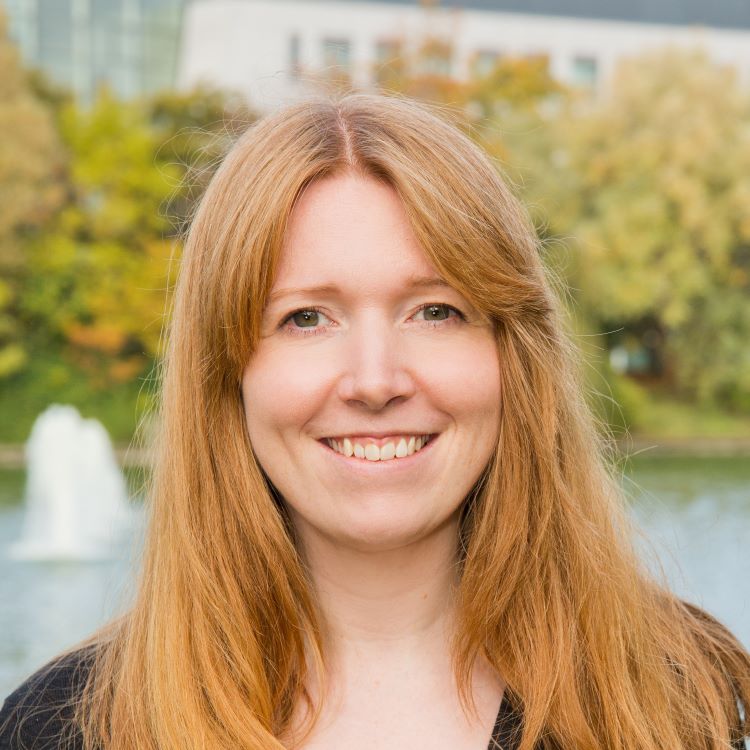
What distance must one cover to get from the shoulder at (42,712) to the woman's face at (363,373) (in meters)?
0.53

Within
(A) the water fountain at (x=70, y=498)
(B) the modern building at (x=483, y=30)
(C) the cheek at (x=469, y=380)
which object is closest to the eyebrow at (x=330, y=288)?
(C) the cheek at (x=469, y=380)

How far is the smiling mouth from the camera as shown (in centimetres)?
212

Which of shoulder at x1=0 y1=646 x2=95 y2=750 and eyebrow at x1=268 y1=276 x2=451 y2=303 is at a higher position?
eyebrow at x1=268 y1=276 x2=451 y2=303

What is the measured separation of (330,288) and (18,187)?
85.0 feet

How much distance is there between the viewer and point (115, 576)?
6160 millimetres

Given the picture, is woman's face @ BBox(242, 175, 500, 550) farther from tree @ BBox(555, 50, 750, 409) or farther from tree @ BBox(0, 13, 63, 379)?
tree @ BBox(555, 50, 750, 409)

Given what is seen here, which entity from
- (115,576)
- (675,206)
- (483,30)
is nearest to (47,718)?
(115,576)

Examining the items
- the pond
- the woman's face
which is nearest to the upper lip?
the woman's face

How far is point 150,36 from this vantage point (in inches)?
1724

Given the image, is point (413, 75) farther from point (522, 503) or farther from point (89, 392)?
point (522, 503)

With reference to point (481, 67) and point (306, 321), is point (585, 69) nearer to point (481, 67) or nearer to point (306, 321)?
point (481, 67)

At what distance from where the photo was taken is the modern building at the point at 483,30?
4034cm

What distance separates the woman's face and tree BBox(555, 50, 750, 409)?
25399mm

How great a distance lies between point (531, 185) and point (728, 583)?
15.9 m
